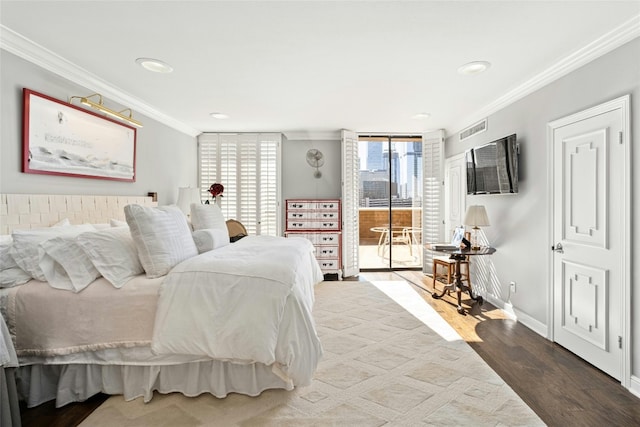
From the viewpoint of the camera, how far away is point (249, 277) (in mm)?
2055

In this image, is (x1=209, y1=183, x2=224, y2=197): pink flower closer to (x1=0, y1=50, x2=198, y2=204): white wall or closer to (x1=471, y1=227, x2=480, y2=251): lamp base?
(x1=0, y1=50, x2=198, y2=204): white wall

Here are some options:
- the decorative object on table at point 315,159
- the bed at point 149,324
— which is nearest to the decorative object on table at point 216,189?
the decorative object on table at point 315,159

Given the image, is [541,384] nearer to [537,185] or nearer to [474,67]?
[537,185]

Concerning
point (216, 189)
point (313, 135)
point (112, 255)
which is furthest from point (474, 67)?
point (216, 189)

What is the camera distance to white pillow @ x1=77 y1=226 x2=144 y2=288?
6.94ft

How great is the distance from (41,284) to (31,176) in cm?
111

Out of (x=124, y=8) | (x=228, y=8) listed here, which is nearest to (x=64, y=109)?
(x=124, y=8)

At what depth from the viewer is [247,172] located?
5922mm

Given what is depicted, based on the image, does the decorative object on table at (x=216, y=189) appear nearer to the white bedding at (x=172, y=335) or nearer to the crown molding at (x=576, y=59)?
the white bedding at (x=172, y=335)

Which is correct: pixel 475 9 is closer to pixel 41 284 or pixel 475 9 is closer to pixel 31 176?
pixel 41 284

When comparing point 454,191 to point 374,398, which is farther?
point 454,191

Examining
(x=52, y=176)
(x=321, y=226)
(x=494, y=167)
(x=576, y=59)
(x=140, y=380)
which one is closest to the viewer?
(x=140, y=380)

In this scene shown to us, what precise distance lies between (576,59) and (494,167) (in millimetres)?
1403

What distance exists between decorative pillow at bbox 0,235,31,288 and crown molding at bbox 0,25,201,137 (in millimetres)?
1471
